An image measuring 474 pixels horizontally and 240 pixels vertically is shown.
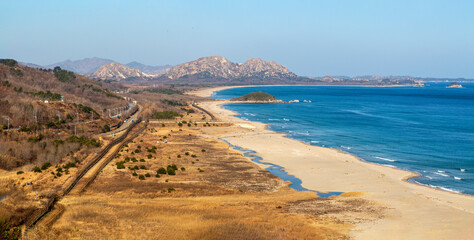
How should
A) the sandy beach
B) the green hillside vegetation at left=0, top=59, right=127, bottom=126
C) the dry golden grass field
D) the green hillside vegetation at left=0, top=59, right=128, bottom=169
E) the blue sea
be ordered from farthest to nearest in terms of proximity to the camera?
the green hillside vegetation at left=0, top=59, right=127, bottom=126 → the blue sea → the green hillside vegetation at left=0, top=59, right=128, bottom=169 → the sandy beach → the dry golden grass field

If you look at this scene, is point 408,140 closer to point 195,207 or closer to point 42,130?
point 195,207

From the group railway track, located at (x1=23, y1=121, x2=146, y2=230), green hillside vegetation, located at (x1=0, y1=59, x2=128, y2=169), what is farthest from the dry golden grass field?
green hillside vegetation, located at (x1=0, y1=59, x2=128, y2=169)

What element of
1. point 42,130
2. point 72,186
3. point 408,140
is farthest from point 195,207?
point 408,140

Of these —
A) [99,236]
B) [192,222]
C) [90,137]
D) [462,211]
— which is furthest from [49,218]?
[90,137]

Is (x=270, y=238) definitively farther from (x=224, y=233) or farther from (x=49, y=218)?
(x=49, y=218)

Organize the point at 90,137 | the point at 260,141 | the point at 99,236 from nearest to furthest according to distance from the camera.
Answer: the point at 99,236 → the point at 90,137 → the point at 260,141

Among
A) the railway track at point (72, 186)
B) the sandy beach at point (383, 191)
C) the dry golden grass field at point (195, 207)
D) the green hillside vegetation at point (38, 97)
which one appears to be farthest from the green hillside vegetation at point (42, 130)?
the sandy beach at point (383, 191)

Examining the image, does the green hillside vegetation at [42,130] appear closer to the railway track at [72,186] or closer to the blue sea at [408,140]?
the railway track at [72,186]

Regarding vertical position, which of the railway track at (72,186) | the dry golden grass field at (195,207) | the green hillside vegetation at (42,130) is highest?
the green hillside vegetation at (42,130)

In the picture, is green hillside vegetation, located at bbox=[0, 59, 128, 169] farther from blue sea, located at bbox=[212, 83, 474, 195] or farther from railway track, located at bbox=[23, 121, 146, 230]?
blue sea, located at bbox=[212, 83, 474, 195]
